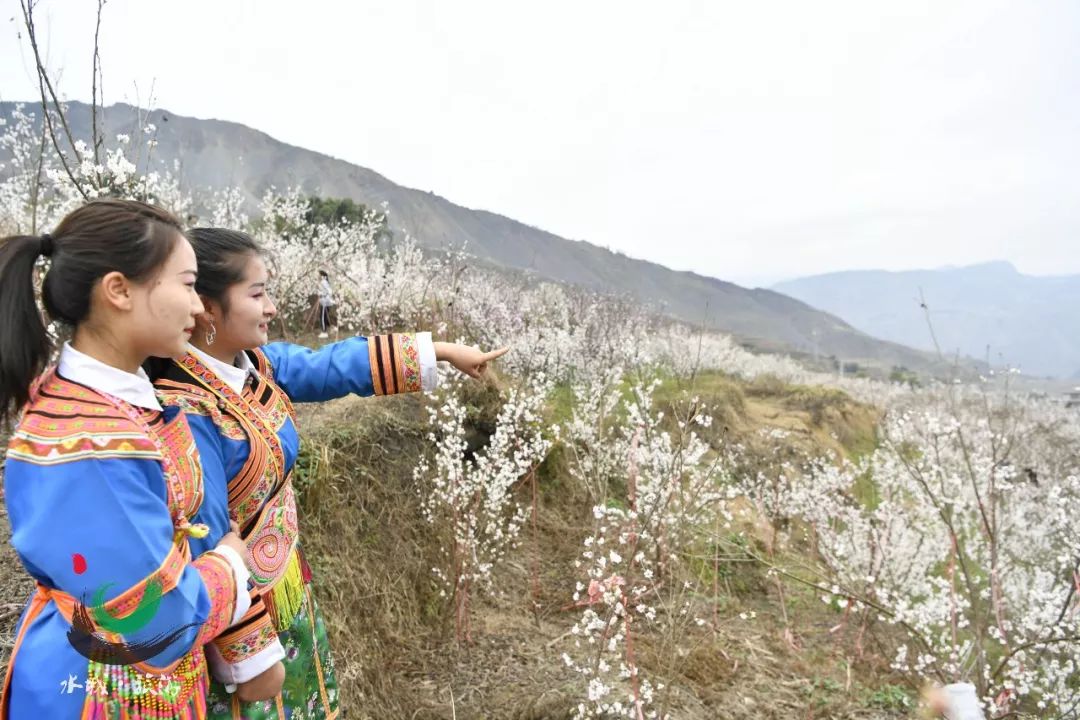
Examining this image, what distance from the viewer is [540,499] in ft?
17.7

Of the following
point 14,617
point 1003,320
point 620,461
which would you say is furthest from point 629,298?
point 1003,320

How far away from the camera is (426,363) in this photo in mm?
1784

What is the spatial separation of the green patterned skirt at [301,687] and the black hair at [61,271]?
0.76 meters

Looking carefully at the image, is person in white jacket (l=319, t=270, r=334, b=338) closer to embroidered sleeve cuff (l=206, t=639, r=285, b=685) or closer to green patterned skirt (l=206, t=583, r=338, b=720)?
green patterned skirt (l=206, t=583, r=338, b=720)

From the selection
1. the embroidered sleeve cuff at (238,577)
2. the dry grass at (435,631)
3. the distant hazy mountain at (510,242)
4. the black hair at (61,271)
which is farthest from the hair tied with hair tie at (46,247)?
the distant hazy mountain at (510,242)

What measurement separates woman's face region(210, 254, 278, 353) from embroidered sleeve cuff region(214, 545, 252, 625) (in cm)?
47

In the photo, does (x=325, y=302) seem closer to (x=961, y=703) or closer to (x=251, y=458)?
(x=251, y=458)

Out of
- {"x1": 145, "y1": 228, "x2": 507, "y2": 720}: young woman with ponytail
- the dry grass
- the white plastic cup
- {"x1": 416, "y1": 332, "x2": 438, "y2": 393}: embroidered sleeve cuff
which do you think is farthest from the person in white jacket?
the white plastic cup

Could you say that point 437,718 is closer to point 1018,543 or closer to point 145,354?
point 145,354

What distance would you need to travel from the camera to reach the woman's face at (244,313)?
138cm

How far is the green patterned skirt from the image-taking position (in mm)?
1316

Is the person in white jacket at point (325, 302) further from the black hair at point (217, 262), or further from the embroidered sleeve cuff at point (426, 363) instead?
the black hair at point (217, 262)

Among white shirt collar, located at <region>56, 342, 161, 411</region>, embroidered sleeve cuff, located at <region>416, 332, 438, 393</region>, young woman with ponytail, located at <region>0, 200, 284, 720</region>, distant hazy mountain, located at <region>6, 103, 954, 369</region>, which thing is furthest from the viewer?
distant hazy mountain, located at <region>6, 103, 954, 369</region>

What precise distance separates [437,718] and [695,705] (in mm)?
1405
